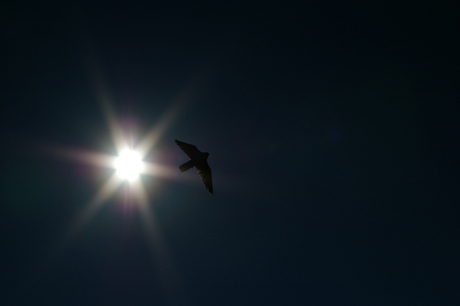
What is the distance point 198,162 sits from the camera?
18.7 meters

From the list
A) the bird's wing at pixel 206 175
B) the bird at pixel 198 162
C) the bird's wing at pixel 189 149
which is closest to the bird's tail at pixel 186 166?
the bird at pixel 198 162

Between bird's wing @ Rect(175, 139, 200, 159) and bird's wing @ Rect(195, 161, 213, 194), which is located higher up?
bird's wing @ Rect(175, 139, 200, 159)

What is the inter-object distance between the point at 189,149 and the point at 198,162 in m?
1.21

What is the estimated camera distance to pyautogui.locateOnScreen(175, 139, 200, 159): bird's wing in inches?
711

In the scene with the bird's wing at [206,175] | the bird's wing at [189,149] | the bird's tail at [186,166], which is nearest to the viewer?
the bird's tail at [186,166]

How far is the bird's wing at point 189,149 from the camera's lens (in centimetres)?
1805

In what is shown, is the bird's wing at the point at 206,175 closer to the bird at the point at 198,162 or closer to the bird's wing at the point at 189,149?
the bird at the point at 198,162

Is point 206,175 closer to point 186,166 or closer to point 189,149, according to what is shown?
point 186,166

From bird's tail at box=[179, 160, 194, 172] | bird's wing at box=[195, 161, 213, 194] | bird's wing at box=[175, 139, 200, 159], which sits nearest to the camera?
bird's tail at box=[179, 160, 194, 172]

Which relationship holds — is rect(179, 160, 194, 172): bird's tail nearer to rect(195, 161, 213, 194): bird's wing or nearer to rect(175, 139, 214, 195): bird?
rect(175, 139, 214, 195): bird

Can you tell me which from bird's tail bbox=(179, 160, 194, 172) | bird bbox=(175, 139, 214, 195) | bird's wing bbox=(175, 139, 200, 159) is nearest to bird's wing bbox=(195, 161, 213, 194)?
bird bbox=(175, 139, 214, 195)

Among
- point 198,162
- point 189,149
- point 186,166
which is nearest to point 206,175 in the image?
point 198,162

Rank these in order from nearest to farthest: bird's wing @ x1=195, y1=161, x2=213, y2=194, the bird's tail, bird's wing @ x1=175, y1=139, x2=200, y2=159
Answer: the bird's tail → bird's wing @ x1=175, y1=139, x2=200, y2=159 → bird's wing @ x1=195, y1=161, x2=213, y2=194

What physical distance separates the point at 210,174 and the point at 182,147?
303 centimetres
